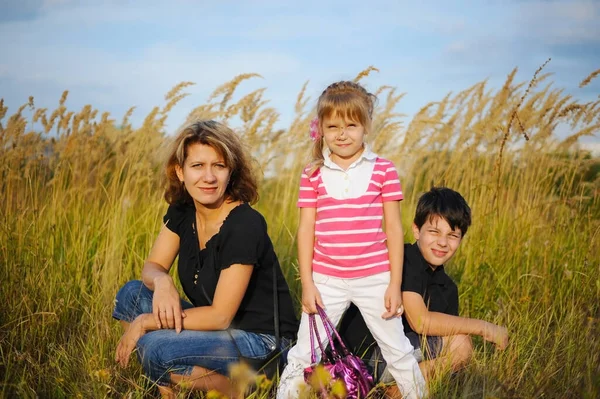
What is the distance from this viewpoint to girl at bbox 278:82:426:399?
102 inches

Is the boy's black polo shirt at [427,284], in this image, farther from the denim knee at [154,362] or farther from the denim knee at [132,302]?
the denim knee at [132,302]

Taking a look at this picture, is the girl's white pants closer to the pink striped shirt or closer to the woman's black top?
the pink striped shirt

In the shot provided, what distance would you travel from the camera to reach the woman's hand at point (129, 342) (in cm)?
269

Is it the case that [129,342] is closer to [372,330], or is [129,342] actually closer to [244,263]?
[244,263]

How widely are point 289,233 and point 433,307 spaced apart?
1.36m

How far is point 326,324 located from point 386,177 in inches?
27.9

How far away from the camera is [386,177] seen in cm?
266

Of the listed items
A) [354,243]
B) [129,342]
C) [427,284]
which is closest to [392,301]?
[354,243]

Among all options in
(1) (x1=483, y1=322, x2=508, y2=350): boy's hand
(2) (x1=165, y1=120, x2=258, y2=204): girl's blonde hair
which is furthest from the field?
(2) (x1=165, y1=120, x2=258, y2=204): girl's blonde hair

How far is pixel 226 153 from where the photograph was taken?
283 centimetres

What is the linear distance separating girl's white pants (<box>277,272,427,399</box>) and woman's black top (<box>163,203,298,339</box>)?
25 centimetres

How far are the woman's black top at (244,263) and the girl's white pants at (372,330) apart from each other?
0.81 ft

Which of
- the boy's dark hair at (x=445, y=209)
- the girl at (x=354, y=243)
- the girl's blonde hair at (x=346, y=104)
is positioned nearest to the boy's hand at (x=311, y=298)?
the girl at (x=354, y=243)

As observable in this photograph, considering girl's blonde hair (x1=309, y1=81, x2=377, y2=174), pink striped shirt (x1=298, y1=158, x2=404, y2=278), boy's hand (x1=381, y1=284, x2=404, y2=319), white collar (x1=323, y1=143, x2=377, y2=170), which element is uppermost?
girl's blonde hair (x1=309, y1=81, x2=377, y2=174)
